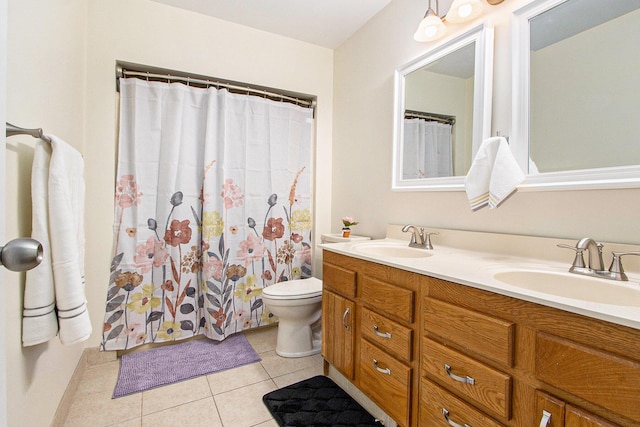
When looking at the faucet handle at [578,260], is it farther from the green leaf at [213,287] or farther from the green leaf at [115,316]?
the green leaf at [115,316]

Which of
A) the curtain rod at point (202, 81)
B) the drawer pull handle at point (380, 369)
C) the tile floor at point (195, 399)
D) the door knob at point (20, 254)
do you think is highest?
the curtain rod at point (202, 81)

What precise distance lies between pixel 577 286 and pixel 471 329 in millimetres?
417

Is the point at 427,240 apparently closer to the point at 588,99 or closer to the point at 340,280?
the point at 340,280

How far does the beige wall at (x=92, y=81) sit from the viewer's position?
96 centimetres

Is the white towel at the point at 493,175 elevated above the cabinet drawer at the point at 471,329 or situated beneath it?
elevated above

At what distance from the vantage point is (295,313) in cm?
203

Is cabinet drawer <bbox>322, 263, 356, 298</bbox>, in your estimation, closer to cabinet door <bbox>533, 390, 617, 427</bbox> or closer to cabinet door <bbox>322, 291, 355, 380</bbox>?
cabinet door <bbox>322, 291, 355, 380</bbox>

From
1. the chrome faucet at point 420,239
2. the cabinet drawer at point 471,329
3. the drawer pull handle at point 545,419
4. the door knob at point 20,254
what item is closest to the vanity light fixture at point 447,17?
the chrome faucet at point 420,239

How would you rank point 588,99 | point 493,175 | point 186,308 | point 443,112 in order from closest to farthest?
point 588,99, point 493,175, point 443,112, point 186,308

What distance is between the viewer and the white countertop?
0.68 meters

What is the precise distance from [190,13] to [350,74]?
1.28 meters

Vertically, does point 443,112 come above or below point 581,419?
above

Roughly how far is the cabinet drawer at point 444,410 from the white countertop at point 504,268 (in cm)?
40

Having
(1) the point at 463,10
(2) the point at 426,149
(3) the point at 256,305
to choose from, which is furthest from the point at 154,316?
(1) the point at 463,10
